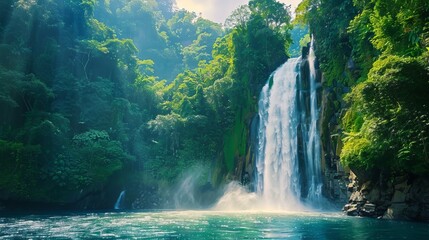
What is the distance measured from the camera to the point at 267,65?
32.2m

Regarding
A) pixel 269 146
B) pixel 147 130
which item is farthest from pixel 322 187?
pixel 147 130

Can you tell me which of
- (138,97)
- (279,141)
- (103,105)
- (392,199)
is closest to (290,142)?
(279,141)

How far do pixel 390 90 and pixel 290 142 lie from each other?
46.8 feet

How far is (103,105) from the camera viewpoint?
30953mm

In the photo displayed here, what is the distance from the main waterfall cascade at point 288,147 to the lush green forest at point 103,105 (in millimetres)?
2394

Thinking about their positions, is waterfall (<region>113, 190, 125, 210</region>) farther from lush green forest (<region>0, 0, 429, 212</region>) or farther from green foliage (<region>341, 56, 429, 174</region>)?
green foliage (<region>341, 56, 429, 174</region>)

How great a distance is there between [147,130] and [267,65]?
37.2 feet

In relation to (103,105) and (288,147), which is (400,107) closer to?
(288,147)

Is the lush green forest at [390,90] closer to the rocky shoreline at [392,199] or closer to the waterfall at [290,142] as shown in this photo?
the rocky shoreline at [392,199]

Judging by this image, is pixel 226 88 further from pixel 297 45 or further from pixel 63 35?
pixel 297 45

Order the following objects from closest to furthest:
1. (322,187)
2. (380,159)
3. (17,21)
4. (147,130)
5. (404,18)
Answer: (404,18)
(380,159)
(322,187)
(17,21)
(147,130)

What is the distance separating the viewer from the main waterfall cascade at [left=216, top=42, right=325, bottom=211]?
24.6 meters

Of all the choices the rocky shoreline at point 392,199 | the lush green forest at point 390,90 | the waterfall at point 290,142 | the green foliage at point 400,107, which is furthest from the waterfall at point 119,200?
the green foliage at point 400,107

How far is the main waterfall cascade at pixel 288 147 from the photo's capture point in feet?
80.7
